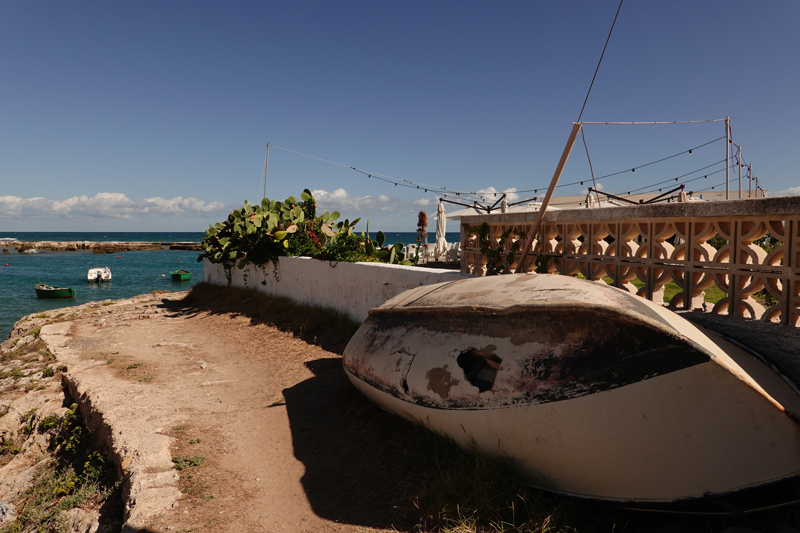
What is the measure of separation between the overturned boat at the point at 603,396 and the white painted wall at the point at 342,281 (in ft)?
8.79

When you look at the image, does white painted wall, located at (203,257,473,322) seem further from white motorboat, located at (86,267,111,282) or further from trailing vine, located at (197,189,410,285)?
white motorboat, located at (86,267,111,282)

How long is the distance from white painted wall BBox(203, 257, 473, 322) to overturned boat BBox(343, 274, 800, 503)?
2.68 metres

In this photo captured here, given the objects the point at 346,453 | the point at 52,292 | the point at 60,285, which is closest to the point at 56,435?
the point at 346,453

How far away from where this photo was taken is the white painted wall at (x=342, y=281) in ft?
23.2

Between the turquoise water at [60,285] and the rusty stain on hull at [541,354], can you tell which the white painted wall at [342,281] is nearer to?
the rusty stain on hull at [541,354]

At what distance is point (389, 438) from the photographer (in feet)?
14.3

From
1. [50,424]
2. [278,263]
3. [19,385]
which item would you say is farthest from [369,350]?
[278,263]

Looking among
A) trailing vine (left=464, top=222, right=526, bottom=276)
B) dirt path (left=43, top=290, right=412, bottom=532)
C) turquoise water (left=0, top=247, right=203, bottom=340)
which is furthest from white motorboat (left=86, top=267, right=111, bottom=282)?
trailing vine (left=464, top=222, right=526, bottom=276)

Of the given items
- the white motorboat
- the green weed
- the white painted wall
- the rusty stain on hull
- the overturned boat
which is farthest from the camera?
the white motorboat

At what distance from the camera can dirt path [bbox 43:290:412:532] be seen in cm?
349

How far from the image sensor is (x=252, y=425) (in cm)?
507

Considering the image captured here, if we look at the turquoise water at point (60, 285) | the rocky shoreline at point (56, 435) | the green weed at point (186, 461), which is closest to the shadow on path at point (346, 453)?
the green weed at point (186, 461)

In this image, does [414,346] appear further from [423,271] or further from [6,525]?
[6,525]

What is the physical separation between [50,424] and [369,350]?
→ 495 cm
